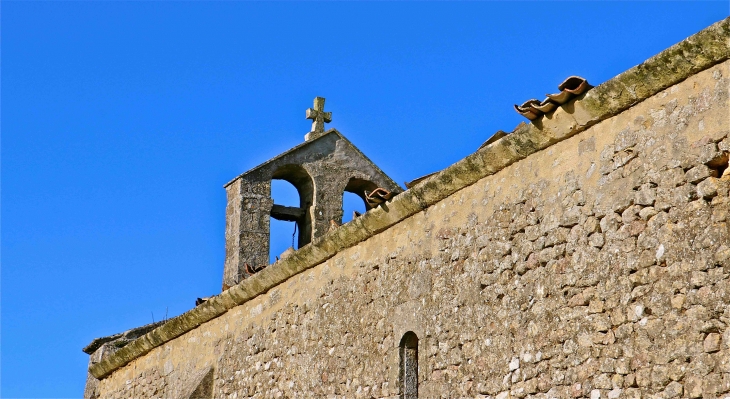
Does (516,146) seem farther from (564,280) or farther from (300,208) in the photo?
(300,208)

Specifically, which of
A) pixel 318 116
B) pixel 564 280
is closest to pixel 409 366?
pixel 564 280

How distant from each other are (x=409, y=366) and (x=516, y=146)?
2.02m

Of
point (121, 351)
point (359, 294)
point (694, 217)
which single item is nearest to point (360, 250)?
point (359, 294)

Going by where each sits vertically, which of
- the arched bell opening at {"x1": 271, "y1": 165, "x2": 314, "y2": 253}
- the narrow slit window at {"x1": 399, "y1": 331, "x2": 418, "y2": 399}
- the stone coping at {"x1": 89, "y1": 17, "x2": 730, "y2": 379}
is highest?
the arched bell opening at {"x1": 271, "y1": 165, "x2": 314, "y2": 253}

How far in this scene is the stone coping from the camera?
19.2 feet

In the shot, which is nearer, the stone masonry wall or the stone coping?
the stone masonry wall

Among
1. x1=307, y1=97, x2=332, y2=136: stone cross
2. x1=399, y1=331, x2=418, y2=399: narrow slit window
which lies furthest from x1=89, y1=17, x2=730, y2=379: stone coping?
x1=307, y1=97, x2=332, y2=136: stone cross

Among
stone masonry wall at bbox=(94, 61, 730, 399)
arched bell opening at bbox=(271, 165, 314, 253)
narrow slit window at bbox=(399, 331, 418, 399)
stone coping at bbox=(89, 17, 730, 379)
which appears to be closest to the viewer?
stone masonry wall at bbox=(94, 61, 730, 399)

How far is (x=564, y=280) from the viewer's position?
654cm

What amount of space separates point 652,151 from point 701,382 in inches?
53.4

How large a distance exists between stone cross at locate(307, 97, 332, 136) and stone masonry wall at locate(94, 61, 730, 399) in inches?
159

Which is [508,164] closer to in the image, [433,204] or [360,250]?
[433,204]

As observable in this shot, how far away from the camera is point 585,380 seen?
245 inches

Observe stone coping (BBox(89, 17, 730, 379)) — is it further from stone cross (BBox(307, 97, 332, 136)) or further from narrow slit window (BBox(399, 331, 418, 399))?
stone cross (BBox(307, 97, 332, 136))
